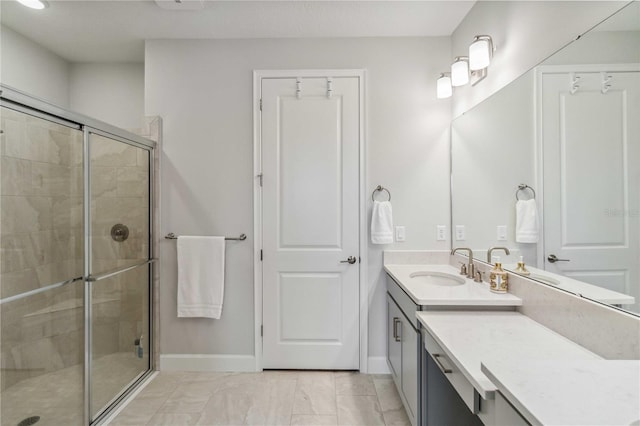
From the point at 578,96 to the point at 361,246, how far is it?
4.98ft

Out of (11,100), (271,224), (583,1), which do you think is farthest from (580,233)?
(11,100)

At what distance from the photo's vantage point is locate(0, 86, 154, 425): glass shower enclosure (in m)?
1.37

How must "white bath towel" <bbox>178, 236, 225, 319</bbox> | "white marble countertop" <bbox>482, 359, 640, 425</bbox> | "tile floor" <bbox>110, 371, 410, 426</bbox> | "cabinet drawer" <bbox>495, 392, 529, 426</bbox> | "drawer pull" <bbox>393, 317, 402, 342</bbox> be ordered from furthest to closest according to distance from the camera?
"white bath towel" <bbox>178, 236, 225, 319</bbox> < "drawer pull" <bbox>393, 317, 402, 342</bbox> < "tile floor" <bbox>110, 371, 410, 426</bbox> < "cabinet drawer" <bbox>495, 392, 529, 426</bbox> < "white marble countertop" <bbox>482, 359, 640, 425</bbox>

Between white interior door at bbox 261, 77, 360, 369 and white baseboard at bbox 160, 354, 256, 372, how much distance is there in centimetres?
16

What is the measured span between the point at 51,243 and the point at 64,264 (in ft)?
0.44

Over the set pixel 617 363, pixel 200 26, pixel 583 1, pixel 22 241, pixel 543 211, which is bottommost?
pixel 617 363

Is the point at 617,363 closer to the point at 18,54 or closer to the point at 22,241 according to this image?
the point at 22,241

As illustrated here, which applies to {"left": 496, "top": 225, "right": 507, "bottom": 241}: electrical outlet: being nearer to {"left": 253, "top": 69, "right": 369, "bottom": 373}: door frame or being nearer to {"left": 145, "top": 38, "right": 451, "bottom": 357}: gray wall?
{"left": 145, "top": 38, "right": 451, "bottom": 357}: gray wall

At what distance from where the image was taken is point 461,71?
1896 mm

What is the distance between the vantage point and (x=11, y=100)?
1.26 metres

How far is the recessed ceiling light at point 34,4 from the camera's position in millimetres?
1801

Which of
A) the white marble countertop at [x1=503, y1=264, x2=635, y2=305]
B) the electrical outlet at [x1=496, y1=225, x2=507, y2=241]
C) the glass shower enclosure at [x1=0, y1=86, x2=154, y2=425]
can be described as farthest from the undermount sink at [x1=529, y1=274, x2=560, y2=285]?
the glass shower enclosure at [x1=0, y1=86, x2=154, y2=425]

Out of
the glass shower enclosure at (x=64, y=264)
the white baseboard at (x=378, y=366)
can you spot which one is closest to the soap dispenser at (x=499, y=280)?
the white baseboard at (x=378, y=366)

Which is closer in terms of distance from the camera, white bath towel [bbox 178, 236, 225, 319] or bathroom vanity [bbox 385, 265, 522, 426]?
bathroom vanity [bbox 385, 265, 522, 426]
